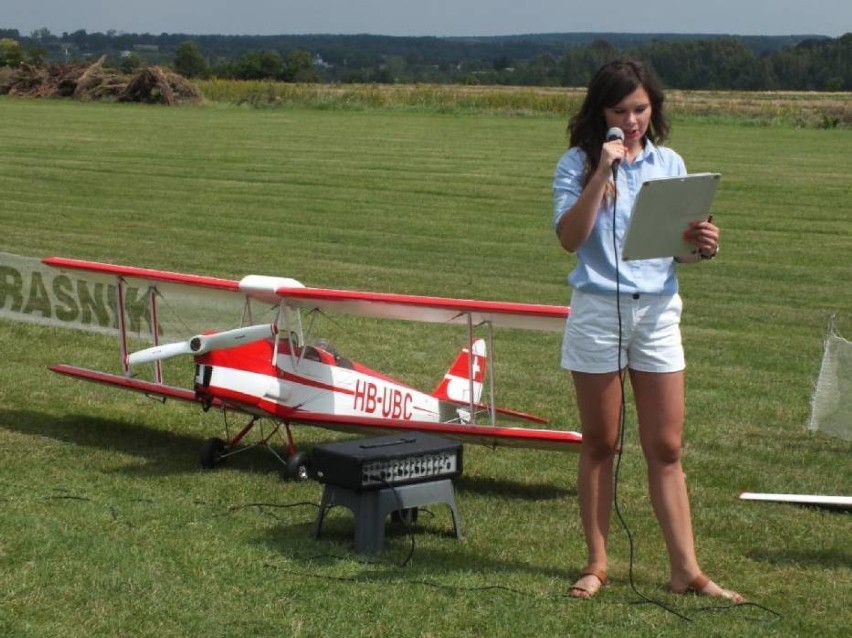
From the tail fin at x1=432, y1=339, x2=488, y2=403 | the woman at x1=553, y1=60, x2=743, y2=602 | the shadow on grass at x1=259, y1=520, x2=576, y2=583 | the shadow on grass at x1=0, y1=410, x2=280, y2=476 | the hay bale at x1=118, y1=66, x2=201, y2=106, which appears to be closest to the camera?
Result: the woman at x1=553, y1=60, x2=743, y2=602

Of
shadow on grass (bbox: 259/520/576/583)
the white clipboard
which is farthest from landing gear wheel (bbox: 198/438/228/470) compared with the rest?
the white clipboard

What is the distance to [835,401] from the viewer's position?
296 inches

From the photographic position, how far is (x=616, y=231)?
4922 mm

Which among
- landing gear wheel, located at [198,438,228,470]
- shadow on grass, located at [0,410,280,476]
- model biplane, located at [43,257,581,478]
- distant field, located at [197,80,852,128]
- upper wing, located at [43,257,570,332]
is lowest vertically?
distant field, located at [197,80,852,128]

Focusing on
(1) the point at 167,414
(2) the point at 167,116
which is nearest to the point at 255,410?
(1) the point at 167,414

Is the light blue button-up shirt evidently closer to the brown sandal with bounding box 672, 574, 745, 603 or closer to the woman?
the woman

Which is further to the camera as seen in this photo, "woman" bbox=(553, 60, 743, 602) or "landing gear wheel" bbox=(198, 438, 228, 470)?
"landing gear wheel" bbox=(198, 438, 228, 470)

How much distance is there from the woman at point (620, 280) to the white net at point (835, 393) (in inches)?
102

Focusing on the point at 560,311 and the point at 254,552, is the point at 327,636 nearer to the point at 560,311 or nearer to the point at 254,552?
the point at 254,552

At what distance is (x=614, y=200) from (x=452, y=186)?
2095 centimetres

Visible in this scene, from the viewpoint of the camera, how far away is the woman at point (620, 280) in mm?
4867

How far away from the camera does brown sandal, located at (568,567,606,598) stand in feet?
17.3

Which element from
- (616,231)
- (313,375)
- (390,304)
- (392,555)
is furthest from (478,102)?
(616,231)

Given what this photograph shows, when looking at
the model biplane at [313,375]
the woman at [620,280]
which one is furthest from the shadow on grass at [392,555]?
the model biplane at [313,375]
